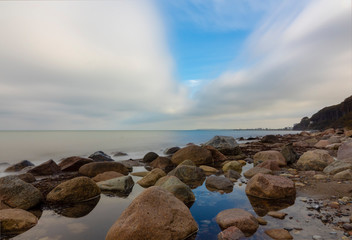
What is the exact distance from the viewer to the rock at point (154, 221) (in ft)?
11.7

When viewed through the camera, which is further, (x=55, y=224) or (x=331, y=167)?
(x=331, y=167)

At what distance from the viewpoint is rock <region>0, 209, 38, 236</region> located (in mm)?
4065

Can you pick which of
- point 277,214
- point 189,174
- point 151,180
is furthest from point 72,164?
point 277,214

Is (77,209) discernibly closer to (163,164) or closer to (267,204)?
(267,204)

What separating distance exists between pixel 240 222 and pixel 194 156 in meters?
9.82

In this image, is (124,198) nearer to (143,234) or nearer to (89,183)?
(89,183)

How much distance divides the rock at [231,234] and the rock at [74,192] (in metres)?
4.49

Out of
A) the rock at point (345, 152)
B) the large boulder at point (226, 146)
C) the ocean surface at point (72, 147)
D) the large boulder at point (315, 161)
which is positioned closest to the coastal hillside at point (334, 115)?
the ocean surface at point (72, 147)

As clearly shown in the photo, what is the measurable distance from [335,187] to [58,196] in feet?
29.6

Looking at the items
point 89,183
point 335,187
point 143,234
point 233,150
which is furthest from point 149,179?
point 233,150

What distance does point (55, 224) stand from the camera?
14.6ft

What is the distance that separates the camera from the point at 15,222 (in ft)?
13.7

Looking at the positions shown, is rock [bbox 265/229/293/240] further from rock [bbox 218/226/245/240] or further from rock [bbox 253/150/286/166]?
rock [bbox 253/150/286/166]

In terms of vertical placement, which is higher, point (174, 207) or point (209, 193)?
point (174, 207)
